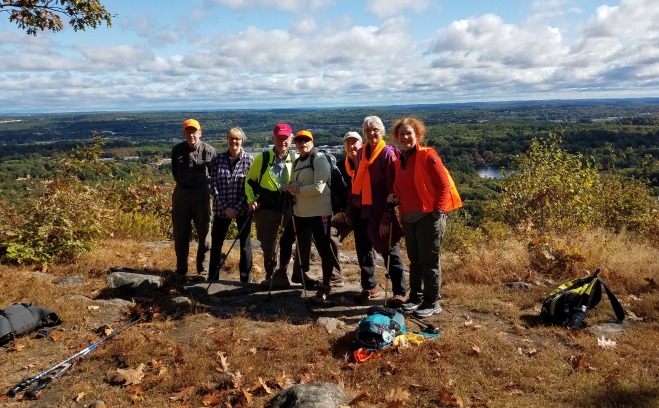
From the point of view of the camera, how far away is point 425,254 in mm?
5047

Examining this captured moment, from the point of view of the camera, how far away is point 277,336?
4906mm

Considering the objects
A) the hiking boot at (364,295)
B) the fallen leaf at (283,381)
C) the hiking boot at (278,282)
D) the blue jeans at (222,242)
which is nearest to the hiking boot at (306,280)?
the hiking boot at (278,282)

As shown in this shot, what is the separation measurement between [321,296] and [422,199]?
196 cm

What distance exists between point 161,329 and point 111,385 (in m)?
1.18

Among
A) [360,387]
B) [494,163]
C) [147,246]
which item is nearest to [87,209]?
[147,246]

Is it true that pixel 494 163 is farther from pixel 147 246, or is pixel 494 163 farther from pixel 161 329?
pixel 161 329

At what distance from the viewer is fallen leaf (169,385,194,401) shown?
148 inches

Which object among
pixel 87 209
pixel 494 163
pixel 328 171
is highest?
pixel 328 171

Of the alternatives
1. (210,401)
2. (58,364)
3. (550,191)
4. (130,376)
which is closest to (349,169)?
(210,401)

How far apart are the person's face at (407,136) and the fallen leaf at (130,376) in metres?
A: 3.47

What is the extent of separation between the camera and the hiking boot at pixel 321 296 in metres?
5.84

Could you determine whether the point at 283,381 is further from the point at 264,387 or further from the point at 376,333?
the point at 376,333

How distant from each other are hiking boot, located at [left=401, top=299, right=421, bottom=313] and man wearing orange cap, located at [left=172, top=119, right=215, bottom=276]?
3188mm

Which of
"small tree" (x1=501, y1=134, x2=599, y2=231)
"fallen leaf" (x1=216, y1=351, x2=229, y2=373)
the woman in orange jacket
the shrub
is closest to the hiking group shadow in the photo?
the woman in orange jacket
